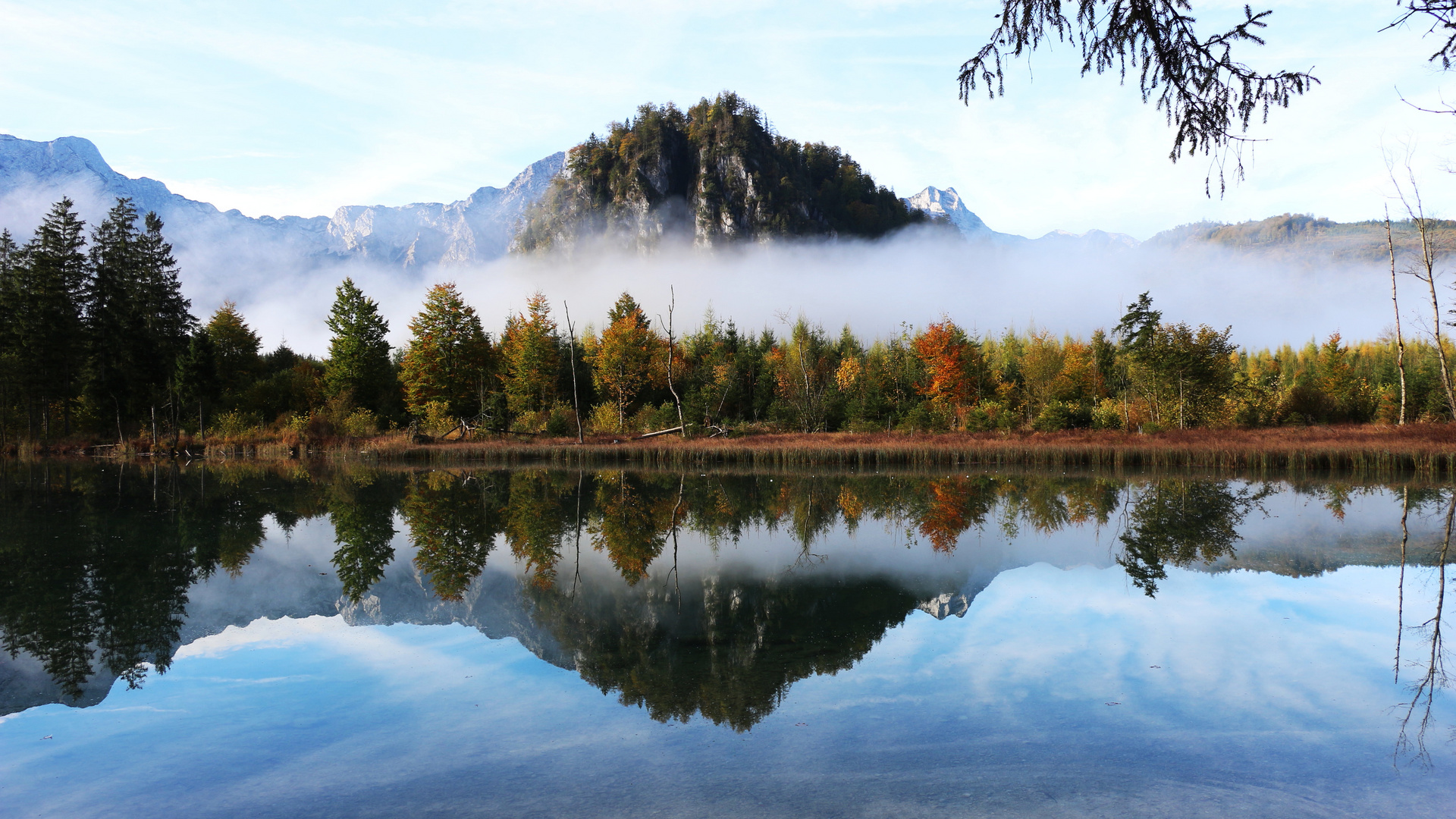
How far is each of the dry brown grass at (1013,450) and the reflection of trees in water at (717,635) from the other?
17.2 metres

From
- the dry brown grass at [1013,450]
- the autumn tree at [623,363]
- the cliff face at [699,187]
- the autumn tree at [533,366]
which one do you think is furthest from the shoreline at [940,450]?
the cliff face at [699,187]

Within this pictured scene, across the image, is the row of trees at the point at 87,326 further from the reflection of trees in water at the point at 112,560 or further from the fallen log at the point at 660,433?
the fallen log at the point at 660,433

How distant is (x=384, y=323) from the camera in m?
43.0

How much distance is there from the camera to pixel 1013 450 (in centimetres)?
2378

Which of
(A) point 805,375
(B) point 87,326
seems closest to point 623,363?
(A) point 805,375

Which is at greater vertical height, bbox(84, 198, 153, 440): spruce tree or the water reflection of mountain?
bbox(84, 198, 153, 440): spruce tree

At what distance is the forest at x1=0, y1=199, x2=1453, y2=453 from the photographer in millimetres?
32562

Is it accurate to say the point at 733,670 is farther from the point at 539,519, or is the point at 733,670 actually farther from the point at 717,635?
the point at 539,519

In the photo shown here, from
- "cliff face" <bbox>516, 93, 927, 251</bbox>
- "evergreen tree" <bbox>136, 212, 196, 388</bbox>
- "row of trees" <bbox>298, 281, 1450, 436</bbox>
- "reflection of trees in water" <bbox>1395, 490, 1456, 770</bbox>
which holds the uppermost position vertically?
"cliff face" <bbox>516, 93, 927, 251</bbox>

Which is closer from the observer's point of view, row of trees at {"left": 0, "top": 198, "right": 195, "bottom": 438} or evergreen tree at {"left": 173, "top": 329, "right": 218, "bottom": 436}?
row of trees at {"left": 0, "top": 198, "right": 195, "bottom": 438}

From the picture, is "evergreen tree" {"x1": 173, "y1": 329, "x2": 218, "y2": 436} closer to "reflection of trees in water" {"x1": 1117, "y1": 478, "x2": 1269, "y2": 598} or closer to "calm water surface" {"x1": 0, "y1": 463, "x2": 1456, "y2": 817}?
"calm water surface" {"x1": 0, "y1": 463, "x2": 1456, "y2": 817}

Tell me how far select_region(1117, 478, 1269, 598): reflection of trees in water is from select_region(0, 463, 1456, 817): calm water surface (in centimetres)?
9

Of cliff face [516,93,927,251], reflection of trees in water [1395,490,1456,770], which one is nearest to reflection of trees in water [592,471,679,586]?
reflection of trees in water [1395,490,1456,770]

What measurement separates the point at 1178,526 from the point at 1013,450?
1267 centimetres
